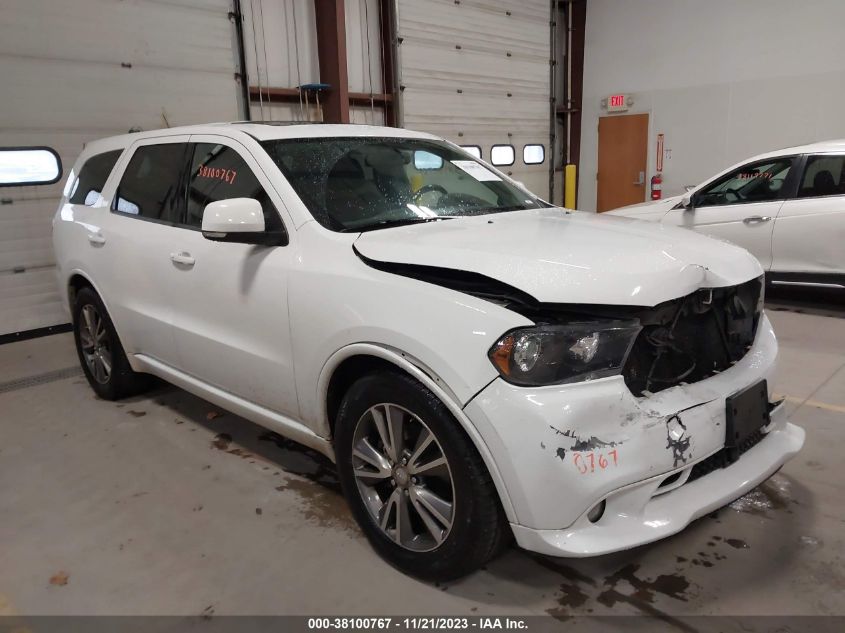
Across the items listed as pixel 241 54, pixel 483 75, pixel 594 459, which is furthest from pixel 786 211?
pixel 241 54

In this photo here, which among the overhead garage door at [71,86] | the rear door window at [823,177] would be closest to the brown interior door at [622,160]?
the rear door window at [823,177]

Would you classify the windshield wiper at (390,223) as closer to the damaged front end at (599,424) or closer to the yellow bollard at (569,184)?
the damaged front end at (599,424)

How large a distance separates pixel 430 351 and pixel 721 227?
5.25m

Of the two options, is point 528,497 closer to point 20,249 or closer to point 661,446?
point 661,446

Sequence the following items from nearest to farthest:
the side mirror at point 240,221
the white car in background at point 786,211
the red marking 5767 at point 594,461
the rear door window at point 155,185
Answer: the red marking 5767 at point 594,461 < the side mirror at point 240,221 < the rear door window at point 155,185 < the white car in background at point 786,211

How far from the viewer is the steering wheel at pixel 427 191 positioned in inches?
112

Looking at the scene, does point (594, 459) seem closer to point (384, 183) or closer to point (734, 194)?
point (384, 183)

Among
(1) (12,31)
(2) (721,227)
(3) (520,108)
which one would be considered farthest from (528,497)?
(3) (520,108)

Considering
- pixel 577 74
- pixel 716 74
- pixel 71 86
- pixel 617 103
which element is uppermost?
pixel 577 74

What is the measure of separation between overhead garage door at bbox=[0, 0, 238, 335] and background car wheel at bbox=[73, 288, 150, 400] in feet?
7.98

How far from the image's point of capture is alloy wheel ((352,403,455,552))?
206cm

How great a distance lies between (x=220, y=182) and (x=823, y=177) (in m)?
5.29

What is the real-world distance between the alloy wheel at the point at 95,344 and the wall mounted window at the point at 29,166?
8.74 ft

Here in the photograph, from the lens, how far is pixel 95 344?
4039mm
